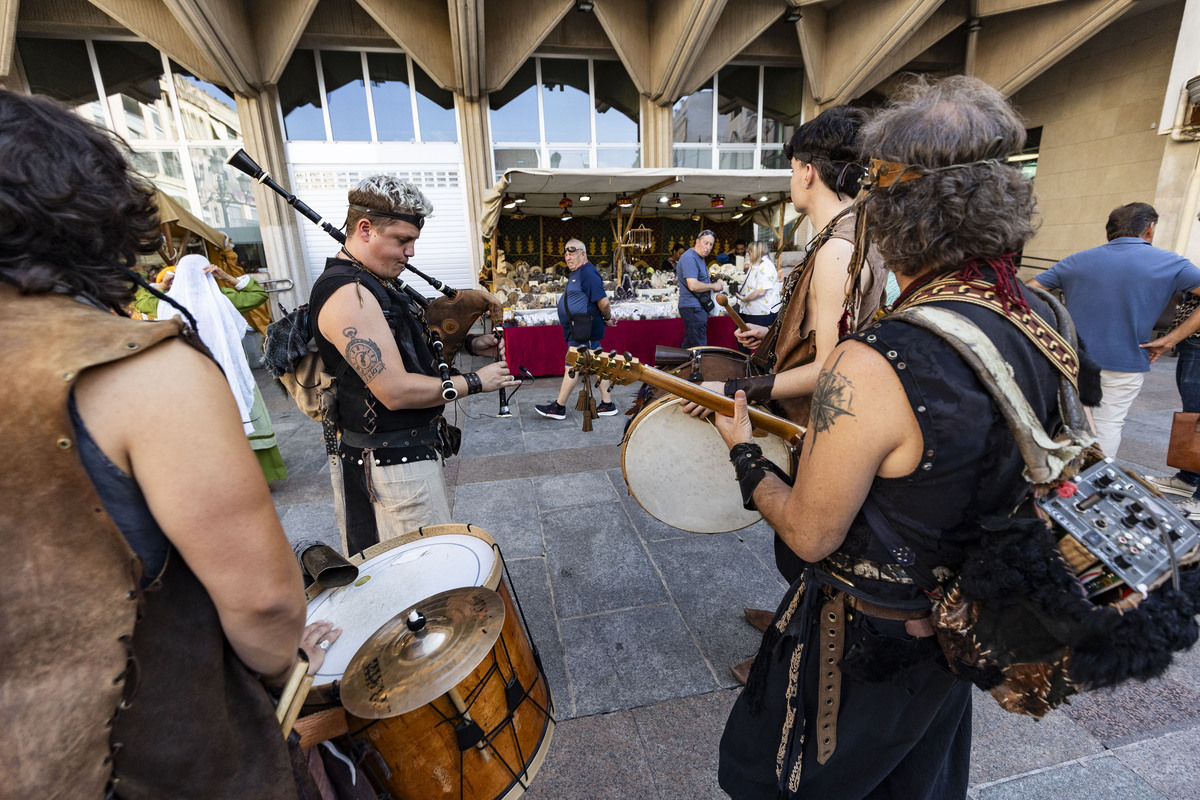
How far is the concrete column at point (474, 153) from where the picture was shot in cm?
1079

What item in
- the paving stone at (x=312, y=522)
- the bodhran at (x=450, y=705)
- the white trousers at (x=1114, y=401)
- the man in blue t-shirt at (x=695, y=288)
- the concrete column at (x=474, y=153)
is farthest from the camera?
the concrete column at (x=474, y=153)

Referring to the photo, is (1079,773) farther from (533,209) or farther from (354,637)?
(533,209)

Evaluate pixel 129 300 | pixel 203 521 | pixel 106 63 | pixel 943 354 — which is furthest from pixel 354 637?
pixel 106 63

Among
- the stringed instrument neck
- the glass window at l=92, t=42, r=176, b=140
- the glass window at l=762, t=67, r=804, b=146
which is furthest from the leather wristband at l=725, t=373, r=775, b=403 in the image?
the glass window at l=92, t=42, r=176, b=140

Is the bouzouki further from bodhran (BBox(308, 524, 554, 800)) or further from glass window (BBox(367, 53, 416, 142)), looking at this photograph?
glass window (BBox(367, 53, 416, 142))

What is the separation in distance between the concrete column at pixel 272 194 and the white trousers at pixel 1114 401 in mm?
11747

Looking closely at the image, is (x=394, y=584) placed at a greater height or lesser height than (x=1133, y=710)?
greater

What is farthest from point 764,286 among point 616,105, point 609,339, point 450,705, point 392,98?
point 392,98

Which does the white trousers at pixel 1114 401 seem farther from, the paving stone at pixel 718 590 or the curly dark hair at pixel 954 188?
the curly dark hair at pixel 954 188

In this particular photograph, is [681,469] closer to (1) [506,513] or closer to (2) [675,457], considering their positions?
(2) [675,457]

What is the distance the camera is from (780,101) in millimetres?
12914

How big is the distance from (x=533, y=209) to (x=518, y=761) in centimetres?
1223

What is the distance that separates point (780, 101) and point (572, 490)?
12.8m

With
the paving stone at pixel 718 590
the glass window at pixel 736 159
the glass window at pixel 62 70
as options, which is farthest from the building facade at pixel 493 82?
the paving stone at pixel 718 590
